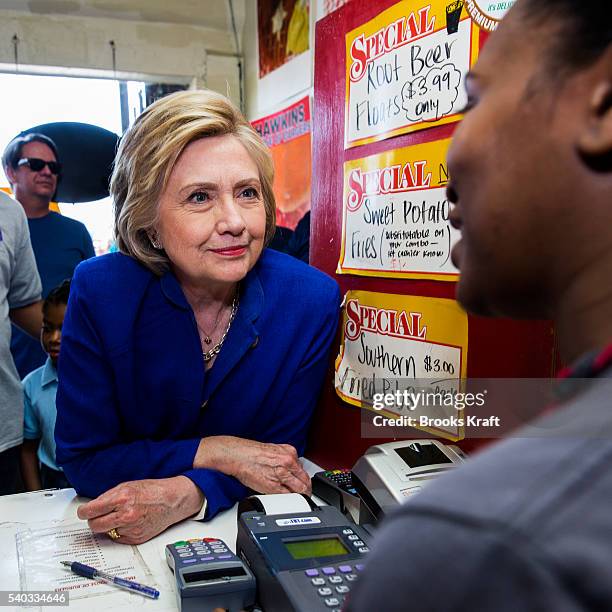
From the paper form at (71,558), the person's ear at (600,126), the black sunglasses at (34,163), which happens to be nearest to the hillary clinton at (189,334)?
the paper form at (71,558)

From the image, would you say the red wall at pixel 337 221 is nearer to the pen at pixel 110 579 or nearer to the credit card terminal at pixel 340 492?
the credit card terminal at pixel 340 492

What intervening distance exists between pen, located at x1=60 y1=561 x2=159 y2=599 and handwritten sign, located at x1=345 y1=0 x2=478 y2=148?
2.39 feet

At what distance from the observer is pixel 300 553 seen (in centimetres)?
70

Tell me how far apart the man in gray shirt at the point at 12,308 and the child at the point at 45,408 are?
0.23 ft

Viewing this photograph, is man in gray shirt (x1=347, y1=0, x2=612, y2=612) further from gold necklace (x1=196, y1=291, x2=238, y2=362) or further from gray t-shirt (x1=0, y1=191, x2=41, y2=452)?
gray t-shirt (x1=0, y1=191, x2=41, y2=452)

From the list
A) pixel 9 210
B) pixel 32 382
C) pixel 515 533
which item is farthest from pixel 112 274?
pixel 515 533

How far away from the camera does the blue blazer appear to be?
3.52 feet

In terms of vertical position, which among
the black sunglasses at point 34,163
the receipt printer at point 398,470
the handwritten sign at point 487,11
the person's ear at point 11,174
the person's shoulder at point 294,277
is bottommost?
the receipt printer at point 398,470

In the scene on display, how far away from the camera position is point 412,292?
1.02 meters

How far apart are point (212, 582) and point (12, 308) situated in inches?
53.1

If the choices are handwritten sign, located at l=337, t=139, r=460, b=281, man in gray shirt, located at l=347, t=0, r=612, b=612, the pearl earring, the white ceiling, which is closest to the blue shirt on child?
the pearl earring

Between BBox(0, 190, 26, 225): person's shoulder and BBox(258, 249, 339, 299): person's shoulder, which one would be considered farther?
BBox(0, 190, 26, 225): person's shoulder

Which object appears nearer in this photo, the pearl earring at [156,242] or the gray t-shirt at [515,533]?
the gray t-shirt at [515,533]

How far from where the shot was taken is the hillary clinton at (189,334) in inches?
42.2
